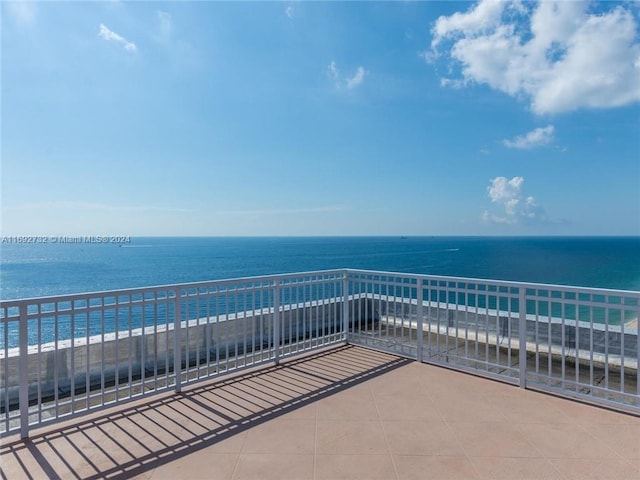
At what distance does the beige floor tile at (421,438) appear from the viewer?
254 centimetres

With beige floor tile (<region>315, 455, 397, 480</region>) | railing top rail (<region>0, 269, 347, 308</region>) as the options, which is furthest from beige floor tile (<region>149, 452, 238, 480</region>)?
railing top rail (<region>0, 269, 347, 308</region>)

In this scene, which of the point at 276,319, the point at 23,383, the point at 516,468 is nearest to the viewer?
the point at 516,468

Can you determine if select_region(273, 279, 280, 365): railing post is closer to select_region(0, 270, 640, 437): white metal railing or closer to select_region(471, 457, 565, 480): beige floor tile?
select_region(0, 270, 640, 437): white metal railing

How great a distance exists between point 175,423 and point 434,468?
2056 mm

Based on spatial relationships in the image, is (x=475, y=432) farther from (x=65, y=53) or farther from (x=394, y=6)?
(x=65, y=53)

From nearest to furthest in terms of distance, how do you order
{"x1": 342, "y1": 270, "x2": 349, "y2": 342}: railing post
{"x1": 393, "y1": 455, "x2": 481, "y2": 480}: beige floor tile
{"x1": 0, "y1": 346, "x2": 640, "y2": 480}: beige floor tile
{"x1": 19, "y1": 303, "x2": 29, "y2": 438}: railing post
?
{"x1": 393, "y1": 455, "x2": 481, "y2": 480}: beige floor tile, {"x1": 0, "y1": 346, "x2": 640, "y2": 480}: beige floor tile, {"x1": 19, "y1": 303, "x2": 29, "y2": 438}: railing post, {"x1": 342, "y1": 270, "x2": 349, "y2": 342}: railing post

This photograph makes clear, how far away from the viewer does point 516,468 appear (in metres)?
2.33

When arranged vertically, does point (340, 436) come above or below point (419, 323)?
below

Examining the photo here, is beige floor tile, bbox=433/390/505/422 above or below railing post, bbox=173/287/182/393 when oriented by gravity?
below

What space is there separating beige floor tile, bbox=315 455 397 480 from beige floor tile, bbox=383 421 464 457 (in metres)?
0.19

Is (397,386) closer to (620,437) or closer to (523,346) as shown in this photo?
(523,346)

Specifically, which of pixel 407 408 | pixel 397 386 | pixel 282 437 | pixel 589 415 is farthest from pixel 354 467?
pixel 589 415

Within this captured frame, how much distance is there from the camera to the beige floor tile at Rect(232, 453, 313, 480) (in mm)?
2252

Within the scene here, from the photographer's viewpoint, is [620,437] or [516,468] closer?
[516,468]
